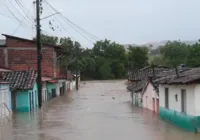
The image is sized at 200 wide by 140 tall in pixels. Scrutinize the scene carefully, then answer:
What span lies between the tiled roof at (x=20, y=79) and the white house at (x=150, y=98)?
9.13 metres

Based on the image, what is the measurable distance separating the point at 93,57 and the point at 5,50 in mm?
86518

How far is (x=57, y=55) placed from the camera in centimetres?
5638

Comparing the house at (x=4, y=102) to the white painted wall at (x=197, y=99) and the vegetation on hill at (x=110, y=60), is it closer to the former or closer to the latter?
the white painted wall at (x=197, y=99)

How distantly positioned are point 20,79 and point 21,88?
140 cm

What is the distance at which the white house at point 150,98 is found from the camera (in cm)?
3521

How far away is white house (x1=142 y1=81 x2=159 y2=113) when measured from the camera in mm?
35213

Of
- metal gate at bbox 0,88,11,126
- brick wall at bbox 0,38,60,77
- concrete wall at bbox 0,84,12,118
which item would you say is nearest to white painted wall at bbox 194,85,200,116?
metal gate at bbox 0,88,11,126

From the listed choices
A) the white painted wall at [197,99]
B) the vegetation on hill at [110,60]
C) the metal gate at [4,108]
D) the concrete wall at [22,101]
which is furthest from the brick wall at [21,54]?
the vegetation on hill at [110,60]

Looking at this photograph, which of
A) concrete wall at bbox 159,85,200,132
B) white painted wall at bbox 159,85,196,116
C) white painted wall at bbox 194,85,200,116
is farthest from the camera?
white painted wall at bbox 159,85,196,116

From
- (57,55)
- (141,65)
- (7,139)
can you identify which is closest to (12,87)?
(7,139)

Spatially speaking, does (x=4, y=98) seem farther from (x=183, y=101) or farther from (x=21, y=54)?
(x=21, y=54)

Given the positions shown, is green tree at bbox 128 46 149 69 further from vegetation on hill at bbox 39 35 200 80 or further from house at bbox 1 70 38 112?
house at bbox 1 70 38 112

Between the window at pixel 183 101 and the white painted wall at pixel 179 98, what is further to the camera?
the window at pixel 183 101

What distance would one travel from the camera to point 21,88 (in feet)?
114
